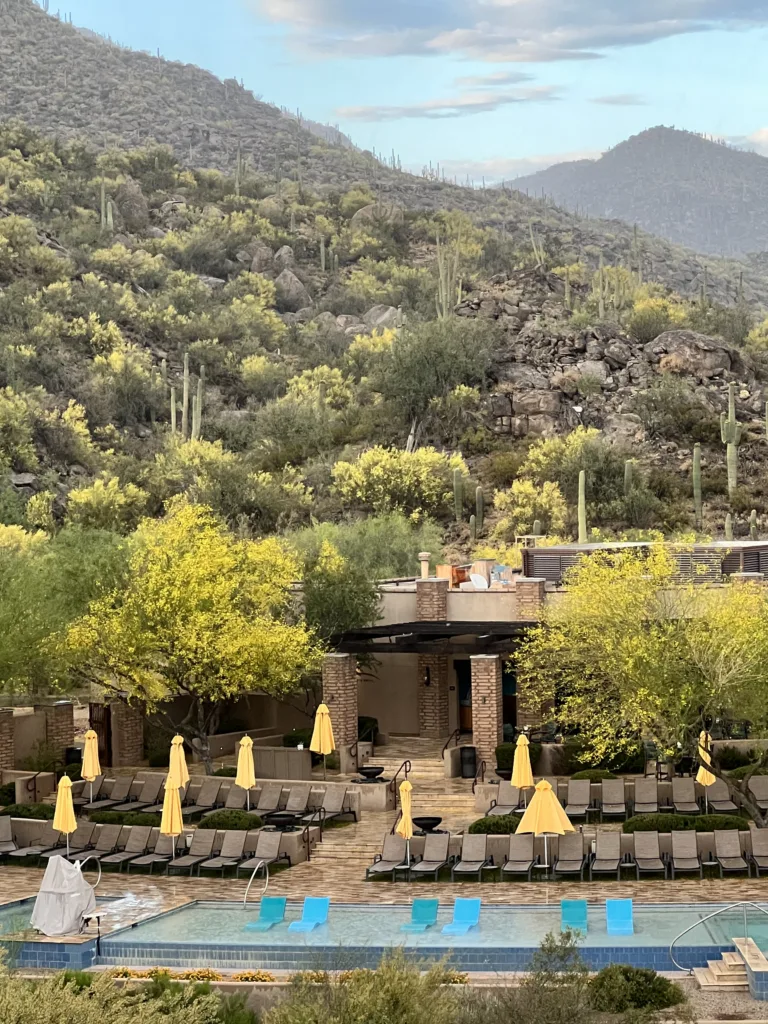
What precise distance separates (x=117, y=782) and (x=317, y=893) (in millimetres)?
7118

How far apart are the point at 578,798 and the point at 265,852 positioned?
18.4 ft

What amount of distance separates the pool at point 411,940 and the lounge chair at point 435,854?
334cm

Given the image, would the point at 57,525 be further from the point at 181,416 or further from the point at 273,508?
the point at 181,416

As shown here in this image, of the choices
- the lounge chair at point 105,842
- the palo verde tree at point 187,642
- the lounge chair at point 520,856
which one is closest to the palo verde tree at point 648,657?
the lounge chair at point 520,856

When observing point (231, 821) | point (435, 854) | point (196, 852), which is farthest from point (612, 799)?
point (196, 852)

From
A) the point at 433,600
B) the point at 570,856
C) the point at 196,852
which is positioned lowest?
the point at 196,852

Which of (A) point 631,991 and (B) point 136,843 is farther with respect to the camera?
(B) point 136,843

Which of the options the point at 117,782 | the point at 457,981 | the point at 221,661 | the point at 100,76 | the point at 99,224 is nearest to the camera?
the point at 457,981

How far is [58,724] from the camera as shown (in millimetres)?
30656

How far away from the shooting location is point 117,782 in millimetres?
27172

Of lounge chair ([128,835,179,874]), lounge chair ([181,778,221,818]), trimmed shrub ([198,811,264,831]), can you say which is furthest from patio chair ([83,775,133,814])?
lounge chair ([128,835,179,874])

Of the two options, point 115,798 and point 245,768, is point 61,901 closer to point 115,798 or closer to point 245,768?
point 245,768

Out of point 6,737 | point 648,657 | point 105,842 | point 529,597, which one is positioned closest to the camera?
point 105,842

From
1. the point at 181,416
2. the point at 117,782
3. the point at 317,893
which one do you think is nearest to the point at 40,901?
the point at 317,893
